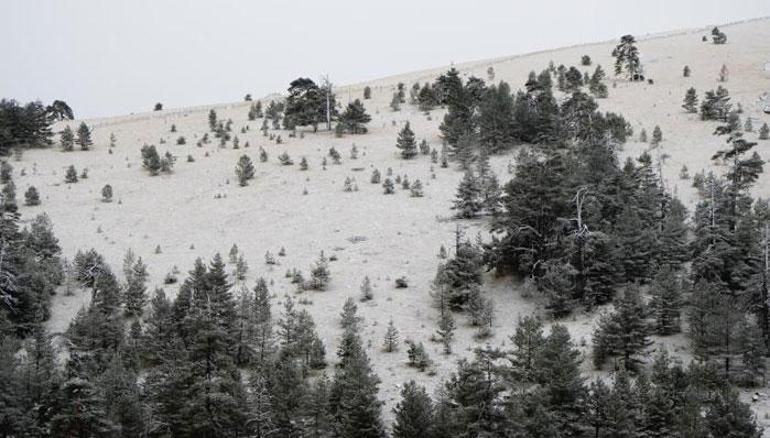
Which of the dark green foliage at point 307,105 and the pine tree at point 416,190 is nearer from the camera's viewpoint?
the pine tree at point 416,190

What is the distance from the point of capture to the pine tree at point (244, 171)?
4938 centimetres

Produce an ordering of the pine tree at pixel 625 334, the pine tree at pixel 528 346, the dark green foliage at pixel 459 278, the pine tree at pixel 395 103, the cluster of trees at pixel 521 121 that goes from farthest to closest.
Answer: the pine tree at pixel 395 103 → the cluster of trees at pixel 521 121 → the dark green foliage at pixel 459 278 → the pine tree at pixel 625 334 → the pine tree at pixel 528 346

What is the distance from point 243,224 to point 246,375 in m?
16.4

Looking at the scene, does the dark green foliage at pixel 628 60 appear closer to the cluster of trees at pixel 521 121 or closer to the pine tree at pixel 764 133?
the cluster of trees at pixel 521 121

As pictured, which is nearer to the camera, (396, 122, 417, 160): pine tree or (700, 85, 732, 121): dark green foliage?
(396, 122, 417, 160): pine tree

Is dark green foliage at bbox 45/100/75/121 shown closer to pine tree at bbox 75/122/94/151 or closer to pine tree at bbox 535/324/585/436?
pine tree at bbox 75/122/94/151

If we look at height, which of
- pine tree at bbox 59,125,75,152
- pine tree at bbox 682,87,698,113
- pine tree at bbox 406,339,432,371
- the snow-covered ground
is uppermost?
pine tree at bbox 682,87,698,113

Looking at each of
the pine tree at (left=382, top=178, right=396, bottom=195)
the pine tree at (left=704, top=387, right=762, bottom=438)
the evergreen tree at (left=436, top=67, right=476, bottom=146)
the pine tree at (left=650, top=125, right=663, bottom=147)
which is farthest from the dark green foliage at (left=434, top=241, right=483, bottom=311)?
the pine tree at (left=650, top=125, right=663, bottom=147)

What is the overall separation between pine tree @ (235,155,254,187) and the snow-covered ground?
0.77 meters

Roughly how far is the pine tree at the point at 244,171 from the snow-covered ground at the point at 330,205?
773mm

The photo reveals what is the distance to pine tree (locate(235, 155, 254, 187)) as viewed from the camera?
4938cm

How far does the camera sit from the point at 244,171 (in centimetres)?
4956

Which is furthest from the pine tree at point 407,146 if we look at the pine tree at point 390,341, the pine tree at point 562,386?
the pine tree at point 562,386

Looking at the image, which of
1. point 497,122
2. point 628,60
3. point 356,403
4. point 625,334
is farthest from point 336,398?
point 628,60
